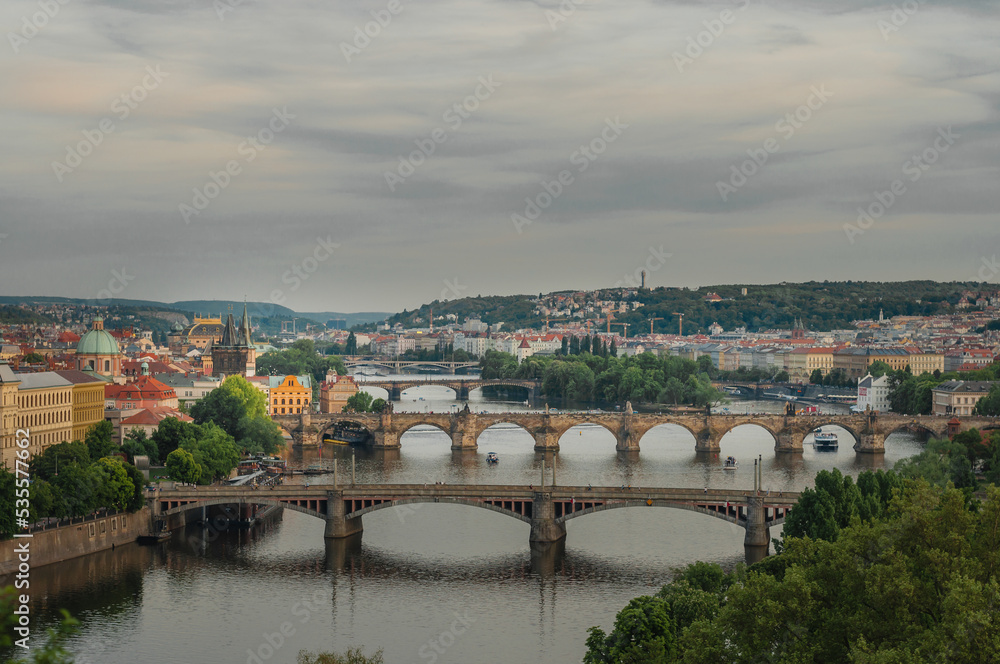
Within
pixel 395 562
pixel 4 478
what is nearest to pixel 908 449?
pixel 395 562

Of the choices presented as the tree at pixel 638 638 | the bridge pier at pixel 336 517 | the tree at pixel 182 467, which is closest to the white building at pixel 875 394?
the tree at pixel 182 467

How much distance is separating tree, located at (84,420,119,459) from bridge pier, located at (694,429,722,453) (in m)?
29.9

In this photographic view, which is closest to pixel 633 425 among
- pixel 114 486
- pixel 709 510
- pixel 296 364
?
pixel 709 510

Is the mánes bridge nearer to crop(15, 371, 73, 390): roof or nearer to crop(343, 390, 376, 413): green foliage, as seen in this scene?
crop(343, 390, 376, 413): green foliage

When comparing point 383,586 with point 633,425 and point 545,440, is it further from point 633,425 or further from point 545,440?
point 633,425

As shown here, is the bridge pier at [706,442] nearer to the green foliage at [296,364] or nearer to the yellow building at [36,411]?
the yellow building at [36,411]

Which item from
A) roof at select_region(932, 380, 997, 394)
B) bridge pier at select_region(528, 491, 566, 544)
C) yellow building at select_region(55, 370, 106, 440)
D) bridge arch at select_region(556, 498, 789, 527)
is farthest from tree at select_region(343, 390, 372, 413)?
bridge arch at select_region(556, 498, 789, 527)

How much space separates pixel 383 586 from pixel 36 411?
1752 cm

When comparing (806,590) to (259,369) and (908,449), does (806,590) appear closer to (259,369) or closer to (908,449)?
(908,449)

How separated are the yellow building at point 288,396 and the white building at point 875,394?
123 ft

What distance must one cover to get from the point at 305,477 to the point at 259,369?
61.2 m

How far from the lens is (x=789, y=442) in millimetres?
67375

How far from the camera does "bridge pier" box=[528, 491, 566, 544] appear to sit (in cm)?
4019

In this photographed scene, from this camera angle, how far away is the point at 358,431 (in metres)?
72.9
